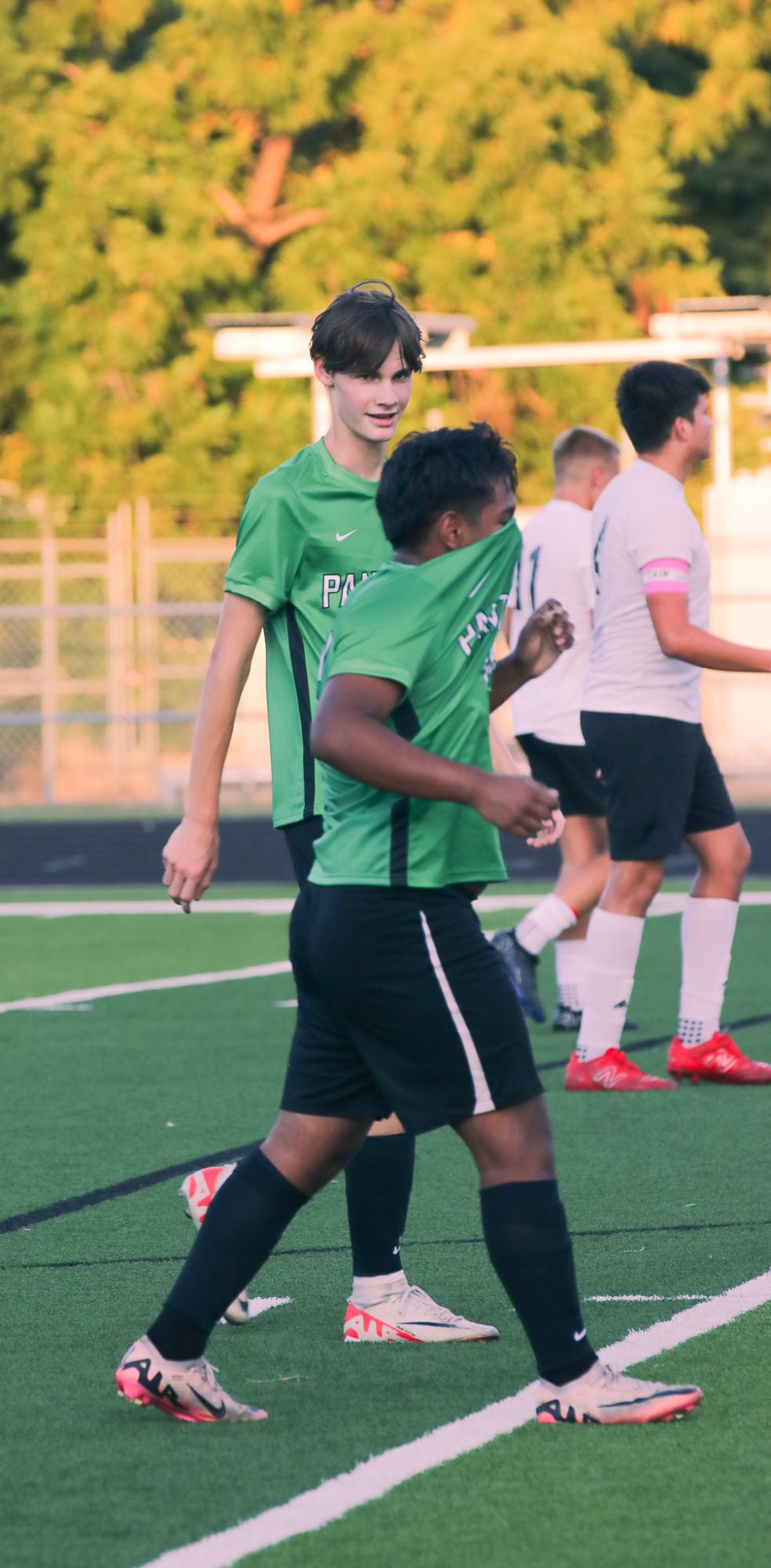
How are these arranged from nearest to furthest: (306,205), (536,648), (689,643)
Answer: (536,648)
(689,643)
(306,205)

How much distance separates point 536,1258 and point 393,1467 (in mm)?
377

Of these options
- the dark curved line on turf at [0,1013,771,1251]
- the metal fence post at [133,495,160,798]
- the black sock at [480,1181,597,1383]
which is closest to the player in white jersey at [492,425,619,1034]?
the dark curved line on turf at [0,1013,771,1251]

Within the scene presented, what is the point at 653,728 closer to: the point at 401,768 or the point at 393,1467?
the point at 401,768

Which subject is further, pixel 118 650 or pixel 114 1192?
pixel 118 650

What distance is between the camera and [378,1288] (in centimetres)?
464

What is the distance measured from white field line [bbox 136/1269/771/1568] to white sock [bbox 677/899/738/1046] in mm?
2950

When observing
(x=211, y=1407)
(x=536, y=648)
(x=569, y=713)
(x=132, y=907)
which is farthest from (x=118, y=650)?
(x=211, y=1407)

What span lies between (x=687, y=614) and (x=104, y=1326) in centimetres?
315

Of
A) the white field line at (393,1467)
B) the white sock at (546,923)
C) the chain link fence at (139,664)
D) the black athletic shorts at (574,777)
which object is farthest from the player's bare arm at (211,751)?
the chain link fence at (139,664)

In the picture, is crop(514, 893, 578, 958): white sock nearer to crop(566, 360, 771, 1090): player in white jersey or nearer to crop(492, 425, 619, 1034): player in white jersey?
crop(492, 425, 619, 1034): player in white jersey

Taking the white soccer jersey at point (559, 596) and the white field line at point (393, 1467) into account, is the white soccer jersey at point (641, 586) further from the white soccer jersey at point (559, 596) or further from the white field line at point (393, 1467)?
the white field line at point (393, 1467)

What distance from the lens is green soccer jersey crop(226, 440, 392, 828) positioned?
4.61 metres

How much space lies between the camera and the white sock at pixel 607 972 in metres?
7.45

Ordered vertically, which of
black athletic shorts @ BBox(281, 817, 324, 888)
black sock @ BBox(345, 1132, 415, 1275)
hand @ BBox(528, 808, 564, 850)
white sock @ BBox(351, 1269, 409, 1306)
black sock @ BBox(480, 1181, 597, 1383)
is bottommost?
white sock @ BBox(351, 1269, 409, 1306)
